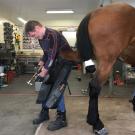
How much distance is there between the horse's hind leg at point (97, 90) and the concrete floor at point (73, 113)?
19 cm

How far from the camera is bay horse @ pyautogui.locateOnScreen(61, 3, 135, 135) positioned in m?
2.75

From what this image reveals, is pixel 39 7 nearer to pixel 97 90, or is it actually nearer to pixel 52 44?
pixel 52 44

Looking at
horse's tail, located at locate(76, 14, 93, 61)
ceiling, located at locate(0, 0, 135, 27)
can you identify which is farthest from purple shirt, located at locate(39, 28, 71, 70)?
ceiling, located at locate(0, 0, 135, 27)

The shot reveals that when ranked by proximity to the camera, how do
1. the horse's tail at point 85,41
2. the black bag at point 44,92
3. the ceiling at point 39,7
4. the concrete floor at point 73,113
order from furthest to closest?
the ceiling at point 39,7, the black bag at point 44,92, the concrete floor at point 73,113, the horse's tail at point 85,41

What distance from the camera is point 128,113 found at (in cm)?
411

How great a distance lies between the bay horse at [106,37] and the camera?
2752 millimetres

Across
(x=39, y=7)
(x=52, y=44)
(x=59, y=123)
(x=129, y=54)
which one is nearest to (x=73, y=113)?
(x=59, y=123)

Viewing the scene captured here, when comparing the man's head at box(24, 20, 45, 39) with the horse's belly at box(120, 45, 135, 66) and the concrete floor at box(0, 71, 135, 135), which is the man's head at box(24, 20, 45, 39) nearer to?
the horse's belly at box(120, 45, 135, 66)

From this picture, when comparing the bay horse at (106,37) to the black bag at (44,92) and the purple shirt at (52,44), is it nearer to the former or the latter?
the purple shirt at (52,44)

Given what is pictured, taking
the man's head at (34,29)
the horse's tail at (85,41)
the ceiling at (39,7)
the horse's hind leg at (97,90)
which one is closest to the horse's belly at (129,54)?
the horse's hind leg at (97,90)

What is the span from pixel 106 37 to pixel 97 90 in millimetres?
560

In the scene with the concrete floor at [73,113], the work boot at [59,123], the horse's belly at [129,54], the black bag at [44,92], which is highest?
the horse's belly at [129,54]

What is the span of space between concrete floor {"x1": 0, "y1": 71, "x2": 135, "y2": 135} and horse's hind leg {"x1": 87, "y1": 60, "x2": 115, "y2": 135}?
194 mm

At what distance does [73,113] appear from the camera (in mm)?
4133
